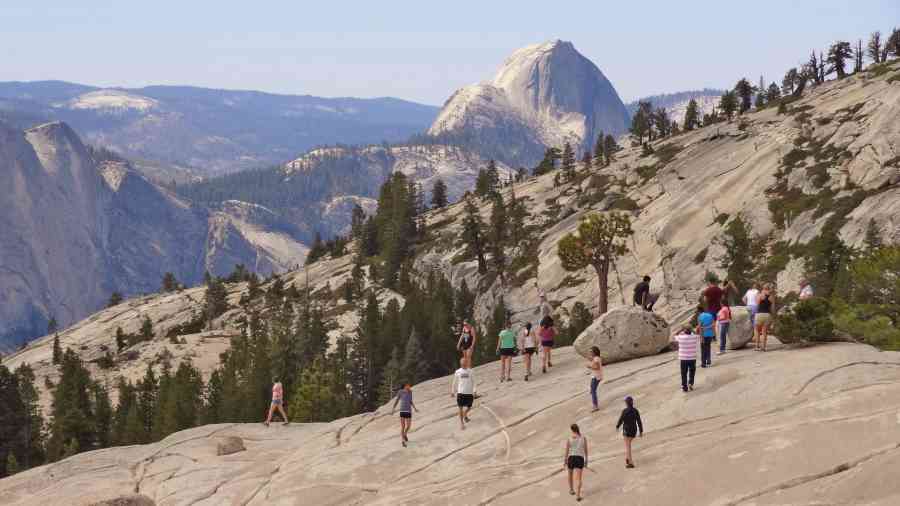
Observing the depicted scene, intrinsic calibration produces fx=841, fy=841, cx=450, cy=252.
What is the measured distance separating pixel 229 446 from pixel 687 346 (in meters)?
20.9

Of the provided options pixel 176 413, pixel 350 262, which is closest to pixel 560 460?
pixel 176 413

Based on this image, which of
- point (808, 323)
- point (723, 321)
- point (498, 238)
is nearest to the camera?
point (808, 323)

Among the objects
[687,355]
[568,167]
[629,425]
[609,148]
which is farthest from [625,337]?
[609,148]

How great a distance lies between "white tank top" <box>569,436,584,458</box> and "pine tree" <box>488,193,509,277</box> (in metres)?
103

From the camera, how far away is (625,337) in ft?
121

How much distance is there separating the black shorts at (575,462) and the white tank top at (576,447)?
63mm

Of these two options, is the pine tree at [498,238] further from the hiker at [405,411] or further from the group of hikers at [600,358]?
the hiker at [405,411]

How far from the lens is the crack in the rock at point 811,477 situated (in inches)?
830

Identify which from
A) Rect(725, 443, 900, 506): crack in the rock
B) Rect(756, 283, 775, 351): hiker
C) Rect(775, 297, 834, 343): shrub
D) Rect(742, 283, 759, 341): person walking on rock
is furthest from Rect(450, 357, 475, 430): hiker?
Rect(725, 443, 900, 506): crack in the rock

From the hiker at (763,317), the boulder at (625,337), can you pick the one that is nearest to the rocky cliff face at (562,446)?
the boulder at (625,337)

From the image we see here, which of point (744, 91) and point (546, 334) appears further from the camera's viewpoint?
point (744, 91)

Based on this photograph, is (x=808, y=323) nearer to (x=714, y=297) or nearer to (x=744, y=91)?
(x=714, y=297)

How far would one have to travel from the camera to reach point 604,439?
27.6m

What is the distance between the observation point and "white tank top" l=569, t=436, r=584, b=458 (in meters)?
23.8
